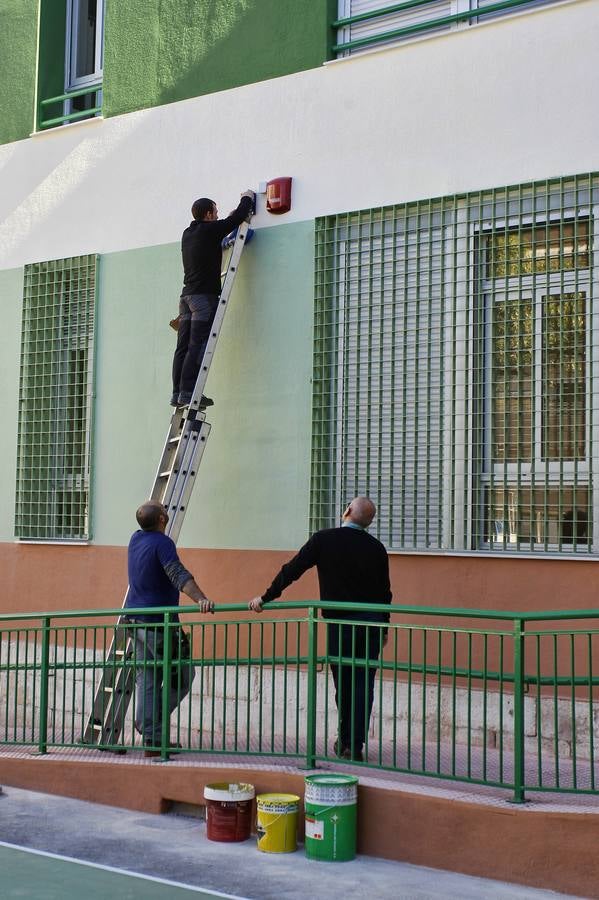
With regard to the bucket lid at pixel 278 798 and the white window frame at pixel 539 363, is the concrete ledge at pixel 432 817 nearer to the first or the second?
the bucket lid at pixel 278 798

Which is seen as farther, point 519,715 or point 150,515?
point 150,515

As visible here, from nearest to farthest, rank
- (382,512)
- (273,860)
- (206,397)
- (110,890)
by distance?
1. (110,890)
2. (273,860)
3. (382,512)
4. (206,397)

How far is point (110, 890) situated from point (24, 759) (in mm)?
2961

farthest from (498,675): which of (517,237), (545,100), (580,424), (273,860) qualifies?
(545,100)

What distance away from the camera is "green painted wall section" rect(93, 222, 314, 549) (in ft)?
34.4

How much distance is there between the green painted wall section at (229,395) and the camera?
10500 millimetres

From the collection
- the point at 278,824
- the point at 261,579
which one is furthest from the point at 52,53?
the point at 278,824

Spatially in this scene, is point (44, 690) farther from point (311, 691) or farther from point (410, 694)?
point (410, 694)

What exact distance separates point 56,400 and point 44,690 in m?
3.71

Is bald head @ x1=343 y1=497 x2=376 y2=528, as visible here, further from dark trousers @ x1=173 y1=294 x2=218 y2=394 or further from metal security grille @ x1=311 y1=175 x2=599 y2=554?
dark trousers @ x1=173 y1=294 x2=218 y2=394

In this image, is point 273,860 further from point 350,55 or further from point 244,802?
point 350,55

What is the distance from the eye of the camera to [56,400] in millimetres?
12406

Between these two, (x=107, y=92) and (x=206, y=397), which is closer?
(x=206, y=397)

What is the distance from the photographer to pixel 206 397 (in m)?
10.5
